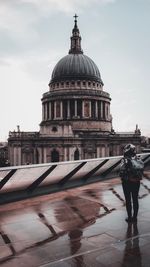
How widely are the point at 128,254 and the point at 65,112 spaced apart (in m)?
69.7

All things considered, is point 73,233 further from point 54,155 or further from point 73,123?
point 73,123

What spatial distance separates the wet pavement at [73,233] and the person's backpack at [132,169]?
0.75 meters

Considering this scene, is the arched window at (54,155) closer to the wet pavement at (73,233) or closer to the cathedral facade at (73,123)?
→ the cathedral facade at (73,123)

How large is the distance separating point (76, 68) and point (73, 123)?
14.4 m

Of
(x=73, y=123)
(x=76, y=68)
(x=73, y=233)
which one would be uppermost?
(x=76, y=68)

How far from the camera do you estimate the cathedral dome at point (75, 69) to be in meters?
75.2

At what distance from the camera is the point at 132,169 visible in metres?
5.40

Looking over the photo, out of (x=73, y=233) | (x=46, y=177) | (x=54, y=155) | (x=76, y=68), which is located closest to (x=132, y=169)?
(x=73, y=233)

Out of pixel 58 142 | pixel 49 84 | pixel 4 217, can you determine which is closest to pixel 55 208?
pixel 4 217

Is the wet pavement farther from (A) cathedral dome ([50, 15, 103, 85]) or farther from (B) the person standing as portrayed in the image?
(A) cathedral dome ([50, 15, 103, 85])

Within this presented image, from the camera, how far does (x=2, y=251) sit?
3.96 m

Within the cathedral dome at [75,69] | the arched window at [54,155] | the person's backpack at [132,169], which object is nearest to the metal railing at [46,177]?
the person's backpack at [132,169]

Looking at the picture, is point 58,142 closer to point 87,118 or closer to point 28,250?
point 87,118

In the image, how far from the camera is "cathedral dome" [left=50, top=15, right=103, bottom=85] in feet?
247
